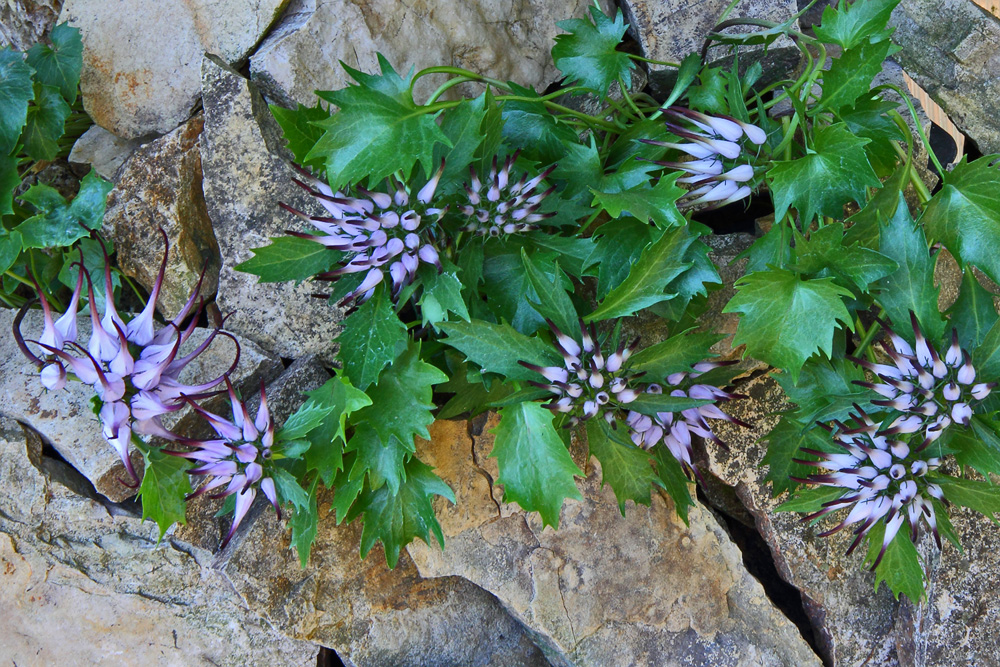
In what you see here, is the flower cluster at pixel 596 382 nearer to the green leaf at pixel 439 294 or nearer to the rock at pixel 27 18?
the green leaf at pixel 439 294

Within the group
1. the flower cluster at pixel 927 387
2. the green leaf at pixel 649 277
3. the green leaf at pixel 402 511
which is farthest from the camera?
the green leaf at pixel 402 511

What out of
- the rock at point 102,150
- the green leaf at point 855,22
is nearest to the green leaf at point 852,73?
the green leaf at point 855,22

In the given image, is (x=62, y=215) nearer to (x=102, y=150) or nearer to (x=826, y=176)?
(x=102, y=150)

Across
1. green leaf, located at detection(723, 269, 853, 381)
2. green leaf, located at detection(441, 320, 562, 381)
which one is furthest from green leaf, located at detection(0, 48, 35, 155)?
green leaf, located at detection(723, 269, 853, 381)

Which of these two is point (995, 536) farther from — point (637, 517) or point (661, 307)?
point (661, 307)

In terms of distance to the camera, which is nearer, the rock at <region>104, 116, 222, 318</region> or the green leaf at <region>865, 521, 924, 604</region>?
the green leaf at <region>865, 521, 924, 604</region>

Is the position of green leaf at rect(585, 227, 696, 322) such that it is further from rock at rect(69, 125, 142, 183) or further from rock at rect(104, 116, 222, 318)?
rock at rect(69, 125, 142, 183)
